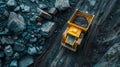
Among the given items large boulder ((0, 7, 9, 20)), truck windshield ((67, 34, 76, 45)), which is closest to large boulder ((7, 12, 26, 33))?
large boulder ((0, 7, 9, 20))

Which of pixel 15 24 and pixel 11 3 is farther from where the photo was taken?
pixel 11 3

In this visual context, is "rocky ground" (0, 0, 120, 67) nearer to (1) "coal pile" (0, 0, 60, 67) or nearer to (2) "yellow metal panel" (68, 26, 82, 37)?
(1) "coal pile" (0, 0, 60, 67)

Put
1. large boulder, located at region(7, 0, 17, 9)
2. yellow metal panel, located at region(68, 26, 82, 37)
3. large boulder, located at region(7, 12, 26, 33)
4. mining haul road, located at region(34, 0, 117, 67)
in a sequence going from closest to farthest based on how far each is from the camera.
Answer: yellow metal panel, located at region(68, 26, 82, 37) → mining haul road, located at region(34, 0, 117, 67) → large boulder, located at region(7, 12, 26, 33) → large boulder, located at region(7, 0, 17, 9)

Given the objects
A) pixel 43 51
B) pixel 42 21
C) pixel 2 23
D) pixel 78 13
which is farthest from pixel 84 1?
pixel 2 23

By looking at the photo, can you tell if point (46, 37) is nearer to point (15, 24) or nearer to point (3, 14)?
point (15, 24)

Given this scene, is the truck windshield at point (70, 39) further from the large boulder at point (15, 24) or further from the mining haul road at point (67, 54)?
the large boulder at point (15, 24)

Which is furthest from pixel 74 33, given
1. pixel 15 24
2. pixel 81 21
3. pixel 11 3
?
pixel 11 3

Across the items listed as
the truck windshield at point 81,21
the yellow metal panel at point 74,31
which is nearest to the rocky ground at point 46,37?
the truck windshield at point 81,21

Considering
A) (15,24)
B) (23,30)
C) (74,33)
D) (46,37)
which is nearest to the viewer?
(74,33)
